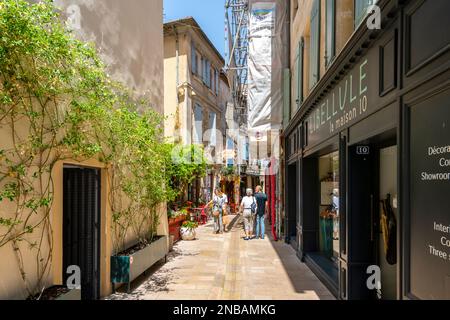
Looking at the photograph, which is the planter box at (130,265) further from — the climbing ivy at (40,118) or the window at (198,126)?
the window at (198,126)

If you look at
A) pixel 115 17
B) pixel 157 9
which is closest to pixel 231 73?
pixel 157 9

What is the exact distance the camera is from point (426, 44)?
337 centimetres

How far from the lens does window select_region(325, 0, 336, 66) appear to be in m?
6.64

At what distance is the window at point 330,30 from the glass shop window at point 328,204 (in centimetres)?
267

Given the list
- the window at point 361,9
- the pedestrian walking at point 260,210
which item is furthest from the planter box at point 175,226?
the window at point 361,9

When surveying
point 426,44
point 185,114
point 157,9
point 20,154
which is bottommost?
point 20,154

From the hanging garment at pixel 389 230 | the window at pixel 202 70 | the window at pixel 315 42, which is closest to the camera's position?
the hanging garment at pixel 389 230

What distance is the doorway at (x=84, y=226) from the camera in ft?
22.4

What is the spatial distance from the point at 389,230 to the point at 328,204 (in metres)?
4.60

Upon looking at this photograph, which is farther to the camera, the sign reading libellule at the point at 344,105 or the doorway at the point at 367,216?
the doorway at the point at 367,216

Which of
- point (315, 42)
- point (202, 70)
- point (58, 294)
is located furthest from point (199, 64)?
point (58, 294)

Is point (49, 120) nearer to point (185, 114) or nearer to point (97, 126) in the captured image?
point (97, 126)

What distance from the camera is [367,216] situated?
238 inches

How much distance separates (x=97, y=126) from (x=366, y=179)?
14.6 ft
